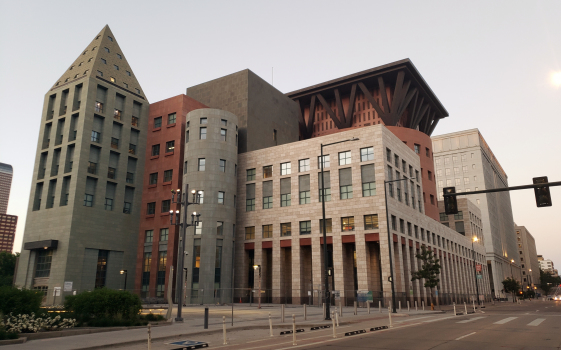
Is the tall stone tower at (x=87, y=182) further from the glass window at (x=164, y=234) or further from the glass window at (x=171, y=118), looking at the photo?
the glass window at (x=164, y=234)

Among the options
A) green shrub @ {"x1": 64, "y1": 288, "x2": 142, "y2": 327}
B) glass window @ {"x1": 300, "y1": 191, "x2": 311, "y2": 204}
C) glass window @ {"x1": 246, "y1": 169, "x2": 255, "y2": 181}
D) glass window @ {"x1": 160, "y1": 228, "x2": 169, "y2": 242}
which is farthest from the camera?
glass window @ {"x1": 246, "y1": 169, "x2": 255, "y2": 181}

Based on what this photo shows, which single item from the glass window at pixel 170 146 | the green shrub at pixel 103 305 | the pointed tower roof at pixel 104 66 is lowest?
the green shrub at pixel 103 305

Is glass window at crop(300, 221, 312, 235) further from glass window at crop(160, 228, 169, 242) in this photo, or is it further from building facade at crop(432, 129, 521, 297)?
building facade at crop(432, 129, 521, 297)

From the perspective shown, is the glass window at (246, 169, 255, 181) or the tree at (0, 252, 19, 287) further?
the tree at (0, 252, 19, 287)

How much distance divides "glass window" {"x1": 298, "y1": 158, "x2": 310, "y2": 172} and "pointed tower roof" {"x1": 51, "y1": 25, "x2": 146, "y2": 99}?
104ft

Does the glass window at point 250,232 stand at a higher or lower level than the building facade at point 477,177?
lower

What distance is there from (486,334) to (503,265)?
151 meters

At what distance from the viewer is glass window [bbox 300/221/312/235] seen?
5850 cm

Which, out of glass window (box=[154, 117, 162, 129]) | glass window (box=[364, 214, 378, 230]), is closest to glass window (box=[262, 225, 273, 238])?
glass window (box=[364, 214, 378, 230])

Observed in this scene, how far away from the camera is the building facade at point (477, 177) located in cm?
13875

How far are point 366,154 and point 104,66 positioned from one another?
44207 millimetres

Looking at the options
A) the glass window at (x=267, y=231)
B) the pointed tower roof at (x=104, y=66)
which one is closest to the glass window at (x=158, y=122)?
the pointed tower roof at (x=104, y=66)

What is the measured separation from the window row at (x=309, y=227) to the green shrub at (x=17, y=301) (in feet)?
131

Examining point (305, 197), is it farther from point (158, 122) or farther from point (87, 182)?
point (87, 182)
